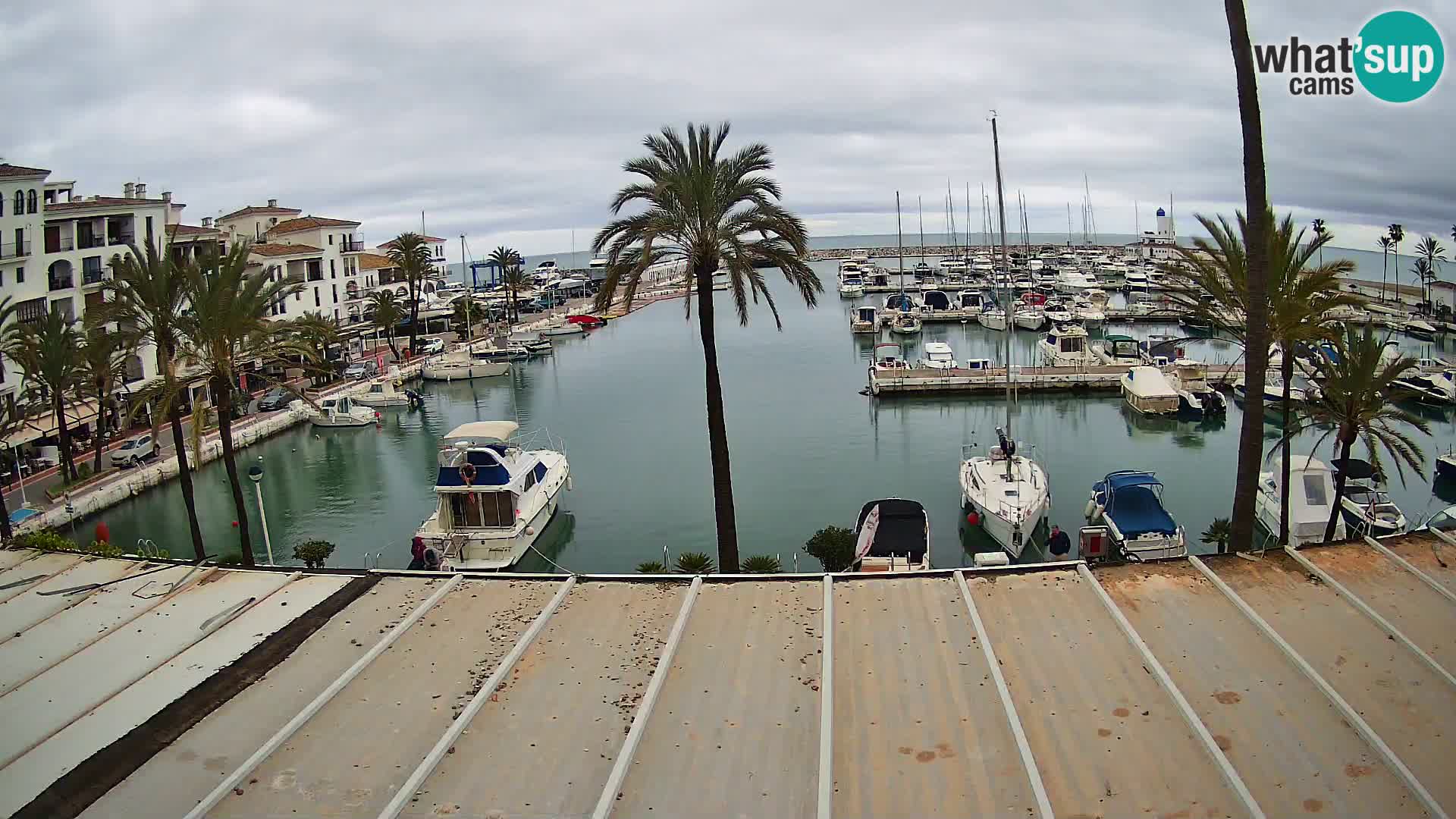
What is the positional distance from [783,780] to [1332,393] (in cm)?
1705

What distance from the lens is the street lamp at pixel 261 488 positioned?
72.9 ft

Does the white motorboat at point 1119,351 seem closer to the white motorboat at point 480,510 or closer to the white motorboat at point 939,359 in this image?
the white motorboat at point 939,359

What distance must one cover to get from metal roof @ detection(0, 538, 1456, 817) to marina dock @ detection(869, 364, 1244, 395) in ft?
125

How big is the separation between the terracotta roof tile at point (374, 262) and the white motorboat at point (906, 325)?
4441cm

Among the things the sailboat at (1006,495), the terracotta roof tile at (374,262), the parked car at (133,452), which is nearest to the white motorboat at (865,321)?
the terracotta roof tile at (374,262)

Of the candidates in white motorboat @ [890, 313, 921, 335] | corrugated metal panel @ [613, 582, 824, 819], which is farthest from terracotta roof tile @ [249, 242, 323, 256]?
corrugated metal panel @ [613, 582, 824, 819]

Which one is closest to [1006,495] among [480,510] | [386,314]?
[480,510]

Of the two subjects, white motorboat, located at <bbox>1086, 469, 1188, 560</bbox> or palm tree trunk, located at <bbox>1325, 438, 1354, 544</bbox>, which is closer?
palm tree trunk, located at <bbox>1325, 438, 1354, 544</bbox>

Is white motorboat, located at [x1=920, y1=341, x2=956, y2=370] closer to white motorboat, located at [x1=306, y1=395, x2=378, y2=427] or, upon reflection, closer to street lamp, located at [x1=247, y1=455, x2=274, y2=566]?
white motorboat, located at [x1=306, y1=395, x2=378, y2=427]

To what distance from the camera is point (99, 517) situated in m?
33.4

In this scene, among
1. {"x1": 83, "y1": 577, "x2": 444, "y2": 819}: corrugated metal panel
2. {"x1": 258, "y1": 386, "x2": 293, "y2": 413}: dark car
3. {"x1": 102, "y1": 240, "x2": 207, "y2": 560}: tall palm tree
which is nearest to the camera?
{"x1": 83, "y1": 577, "x2": 444, "y2": 819}: corrugated metal panel

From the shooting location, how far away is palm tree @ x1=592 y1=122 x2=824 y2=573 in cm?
2047

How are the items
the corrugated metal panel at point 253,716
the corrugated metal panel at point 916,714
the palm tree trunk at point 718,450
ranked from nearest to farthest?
the corrugated metal panel at point 916,714, the corrugated metal panel at point 253,716, the palm tree trunk at point 718,450

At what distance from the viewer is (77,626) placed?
14.3 metres
